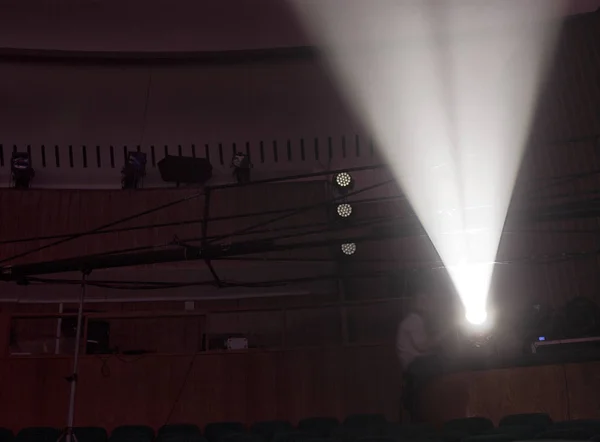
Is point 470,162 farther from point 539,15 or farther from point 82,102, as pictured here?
point 82,102

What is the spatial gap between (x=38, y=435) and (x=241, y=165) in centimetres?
513

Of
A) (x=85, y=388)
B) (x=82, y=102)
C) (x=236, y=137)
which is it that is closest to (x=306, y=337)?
(x=85, y=388)

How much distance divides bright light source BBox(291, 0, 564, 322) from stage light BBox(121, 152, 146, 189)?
325 centimetres

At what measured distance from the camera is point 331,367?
834 centimetres

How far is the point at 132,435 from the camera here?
6.45 meters

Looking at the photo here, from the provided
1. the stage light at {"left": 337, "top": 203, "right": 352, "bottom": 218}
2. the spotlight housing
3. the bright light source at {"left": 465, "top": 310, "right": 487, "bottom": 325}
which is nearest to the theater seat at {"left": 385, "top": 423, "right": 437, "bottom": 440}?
the bright light source at {"left": 465, "top": 310, "right": 487, "bottom": 325}

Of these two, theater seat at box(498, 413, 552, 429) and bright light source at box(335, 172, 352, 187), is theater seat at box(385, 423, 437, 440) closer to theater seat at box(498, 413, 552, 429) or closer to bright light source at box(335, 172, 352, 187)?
theater seat at box(498, 413, 552, 429)

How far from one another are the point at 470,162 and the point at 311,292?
2896 millimetres

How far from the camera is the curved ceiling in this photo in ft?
30.4

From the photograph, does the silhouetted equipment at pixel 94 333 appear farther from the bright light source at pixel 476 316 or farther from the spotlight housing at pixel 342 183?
the bright light source at pixel 476 316

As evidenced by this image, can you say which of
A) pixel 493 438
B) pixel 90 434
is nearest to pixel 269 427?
pixel 90 434

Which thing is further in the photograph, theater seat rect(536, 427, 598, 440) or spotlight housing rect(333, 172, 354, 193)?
spotlight housing rect(333, 172, 354, 193)

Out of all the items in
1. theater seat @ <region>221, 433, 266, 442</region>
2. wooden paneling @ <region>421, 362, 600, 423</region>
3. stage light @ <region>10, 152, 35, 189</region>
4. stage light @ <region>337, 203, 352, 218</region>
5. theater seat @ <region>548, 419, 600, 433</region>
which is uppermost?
stage light @ <region>10, 152, 35, 189</region>

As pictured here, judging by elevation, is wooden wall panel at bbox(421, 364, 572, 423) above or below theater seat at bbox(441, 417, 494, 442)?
above
